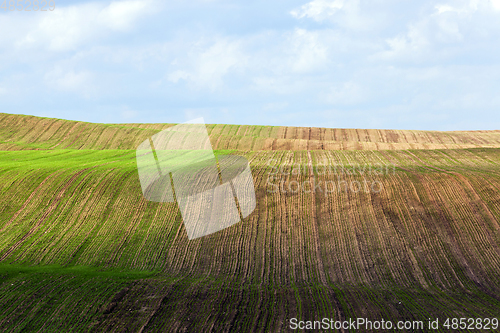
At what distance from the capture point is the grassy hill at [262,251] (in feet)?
63.9

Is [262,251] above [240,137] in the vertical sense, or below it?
above

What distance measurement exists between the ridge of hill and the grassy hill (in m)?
23.0

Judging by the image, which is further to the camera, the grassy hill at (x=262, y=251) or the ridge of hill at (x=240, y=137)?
the ridge of hill at (x=240, y=137)

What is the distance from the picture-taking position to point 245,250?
2708 cm

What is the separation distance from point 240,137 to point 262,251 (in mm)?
45697

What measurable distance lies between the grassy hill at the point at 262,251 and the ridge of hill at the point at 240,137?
75.3 feet

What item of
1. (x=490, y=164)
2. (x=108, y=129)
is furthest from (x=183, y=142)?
(x=490, y=164)

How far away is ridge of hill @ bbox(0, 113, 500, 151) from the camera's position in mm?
64625

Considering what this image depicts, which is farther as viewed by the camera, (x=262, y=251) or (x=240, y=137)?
(x=240, y=137)

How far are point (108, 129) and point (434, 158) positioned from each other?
49.3 metres

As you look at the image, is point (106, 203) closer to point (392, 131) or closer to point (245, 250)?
point (245, 250)

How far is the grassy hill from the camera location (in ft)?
63.9

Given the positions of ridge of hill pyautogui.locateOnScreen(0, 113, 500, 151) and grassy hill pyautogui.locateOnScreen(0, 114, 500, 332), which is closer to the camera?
grassy hill pyautogui.locateOnScreen(0, 114, 500, 332)

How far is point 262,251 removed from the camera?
2692 centimetres
